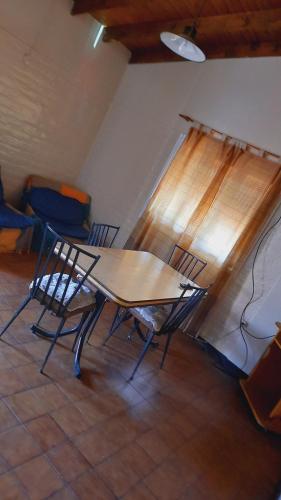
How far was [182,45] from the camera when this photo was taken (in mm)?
2131

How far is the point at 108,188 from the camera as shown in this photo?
13.9 feet

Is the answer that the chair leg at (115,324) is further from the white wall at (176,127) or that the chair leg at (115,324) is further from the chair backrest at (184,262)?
the white wall at (176,127)

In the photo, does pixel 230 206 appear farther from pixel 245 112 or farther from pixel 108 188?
pixel 108 188

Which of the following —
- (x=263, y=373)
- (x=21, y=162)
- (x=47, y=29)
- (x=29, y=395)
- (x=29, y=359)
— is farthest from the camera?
(x=21, y=162)

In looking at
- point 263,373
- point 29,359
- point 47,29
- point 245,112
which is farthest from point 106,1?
point 263,373

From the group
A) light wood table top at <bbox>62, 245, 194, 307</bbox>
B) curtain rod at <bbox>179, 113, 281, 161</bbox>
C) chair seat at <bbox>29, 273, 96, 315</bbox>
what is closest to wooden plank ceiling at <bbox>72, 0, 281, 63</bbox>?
curtain rod at <bbox>179, 113, 281, 161</bbox>

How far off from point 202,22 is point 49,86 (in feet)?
5.81

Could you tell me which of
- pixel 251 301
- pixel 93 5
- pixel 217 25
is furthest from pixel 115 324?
pixel 93 5

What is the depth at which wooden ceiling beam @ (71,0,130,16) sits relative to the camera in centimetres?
313

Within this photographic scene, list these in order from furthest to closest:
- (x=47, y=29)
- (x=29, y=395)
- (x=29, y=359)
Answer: (x=47, y=29) → (x=29, y=359) → (x=29, y=395)

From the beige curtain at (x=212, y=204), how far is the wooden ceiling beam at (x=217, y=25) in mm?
949

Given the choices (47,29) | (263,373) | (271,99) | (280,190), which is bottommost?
(263,373)

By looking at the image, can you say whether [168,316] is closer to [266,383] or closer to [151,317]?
[151,317]

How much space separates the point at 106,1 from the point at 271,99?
193 centimetres
